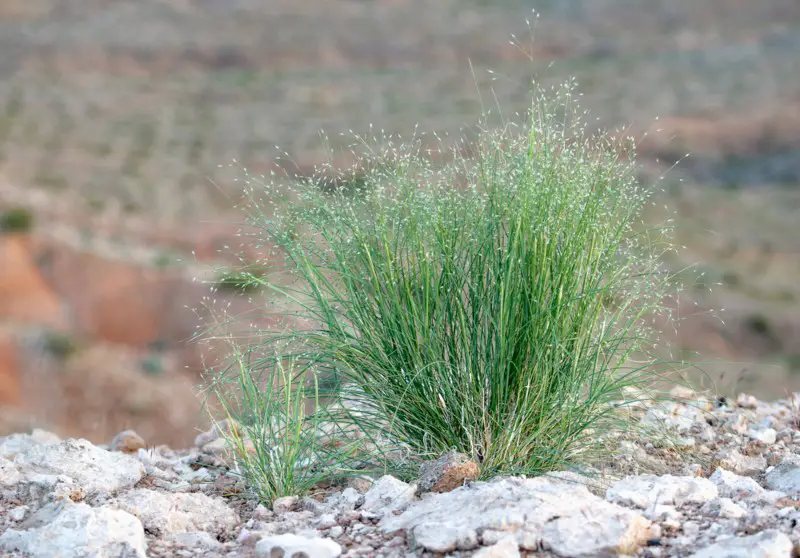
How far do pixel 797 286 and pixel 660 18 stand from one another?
1098 inches

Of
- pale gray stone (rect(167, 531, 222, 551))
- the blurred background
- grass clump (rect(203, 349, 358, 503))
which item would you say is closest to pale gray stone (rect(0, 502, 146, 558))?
pale gray stone (rect(167, 531, 222, 551))

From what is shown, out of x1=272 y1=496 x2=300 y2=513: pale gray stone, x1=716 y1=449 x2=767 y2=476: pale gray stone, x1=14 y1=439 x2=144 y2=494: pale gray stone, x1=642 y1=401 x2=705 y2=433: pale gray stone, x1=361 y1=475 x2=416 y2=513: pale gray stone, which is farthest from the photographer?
x1=642 y1=401 x2=705 y2=433: pale gray stone

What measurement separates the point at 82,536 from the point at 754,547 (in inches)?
73.1

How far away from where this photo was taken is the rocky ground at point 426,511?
8.71 feet

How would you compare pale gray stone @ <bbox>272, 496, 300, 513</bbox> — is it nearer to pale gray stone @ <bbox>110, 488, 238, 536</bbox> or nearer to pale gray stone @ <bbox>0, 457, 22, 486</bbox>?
pale gray stone @ <bbox>110, 488, 238, 536</bbox>

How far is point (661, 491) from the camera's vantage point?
9.71ft

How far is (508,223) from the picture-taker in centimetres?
346

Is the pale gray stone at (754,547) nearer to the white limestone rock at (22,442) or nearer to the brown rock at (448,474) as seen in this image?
the brown rock at (448,474)

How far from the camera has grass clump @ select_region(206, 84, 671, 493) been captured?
10.8 feet

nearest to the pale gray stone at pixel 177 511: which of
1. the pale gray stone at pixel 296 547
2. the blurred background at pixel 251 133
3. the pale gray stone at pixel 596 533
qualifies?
the pale gray stone at pixel 296 547

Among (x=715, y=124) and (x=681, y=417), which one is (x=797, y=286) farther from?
(x=681, y=417)

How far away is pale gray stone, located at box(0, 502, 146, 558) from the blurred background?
7.93 ft

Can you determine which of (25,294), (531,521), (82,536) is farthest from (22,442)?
(25,294)

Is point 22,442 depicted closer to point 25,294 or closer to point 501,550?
point 501,550
